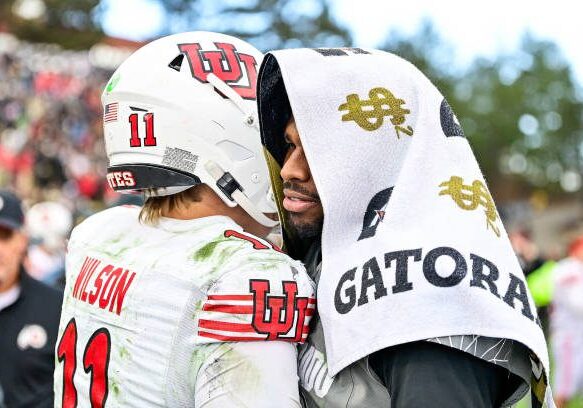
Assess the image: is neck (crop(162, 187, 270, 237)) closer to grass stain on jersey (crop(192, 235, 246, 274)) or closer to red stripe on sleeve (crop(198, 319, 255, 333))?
grass stain on jersey (crop(192, 235, 246, 274))

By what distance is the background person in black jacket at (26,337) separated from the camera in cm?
445

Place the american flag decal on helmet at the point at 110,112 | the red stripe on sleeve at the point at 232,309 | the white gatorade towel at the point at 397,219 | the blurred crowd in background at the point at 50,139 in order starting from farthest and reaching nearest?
the blurred crowd in background at the point at 50,139 → the american flag decal on helmet at the point at 110,112 → the red stripe on sleeve at the point at 232,309 → the white gatorade towel at the point at 397,219

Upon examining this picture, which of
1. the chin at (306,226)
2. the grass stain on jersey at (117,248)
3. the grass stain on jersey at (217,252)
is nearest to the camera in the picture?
the grass stain on jersey at (217,252)

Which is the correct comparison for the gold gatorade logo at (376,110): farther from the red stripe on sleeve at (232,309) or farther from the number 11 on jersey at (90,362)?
the number 11 on jersey at (90,362)

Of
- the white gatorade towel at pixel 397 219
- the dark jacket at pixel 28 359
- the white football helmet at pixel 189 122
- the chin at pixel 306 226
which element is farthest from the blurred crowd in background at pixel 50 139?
the white gatorade towel at pixel 397 219

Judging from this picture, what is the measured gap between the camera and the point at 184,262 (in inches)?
89.3

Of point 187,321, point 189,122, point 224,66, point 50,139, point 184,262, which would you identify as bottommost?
point 50,139

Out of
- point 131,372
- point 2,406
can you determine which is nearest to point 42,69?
point 2,406

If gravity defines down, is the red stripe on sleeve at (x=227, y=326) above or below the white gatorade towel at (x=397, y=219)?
below

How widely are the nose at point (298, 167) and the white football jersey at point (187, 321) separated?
19 cm

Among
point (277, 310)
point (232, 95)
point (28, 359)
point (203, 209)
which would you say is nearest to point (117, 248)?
point (203, 209)

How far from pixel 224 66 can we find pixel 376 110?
2.12 ft

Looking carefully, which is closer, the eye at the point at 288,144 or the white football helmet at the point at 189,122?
the eye at the point at 288,144

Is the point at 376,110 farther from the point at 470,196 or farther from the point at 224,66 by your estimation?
the point at 224,66
